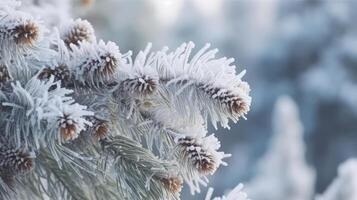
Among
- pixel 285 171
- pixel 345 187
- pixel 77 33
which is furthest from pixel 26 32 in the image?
pixel 285 171

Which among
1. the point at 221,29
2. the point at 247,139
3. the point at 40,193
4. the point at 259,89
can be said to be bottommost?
the point at 40,193

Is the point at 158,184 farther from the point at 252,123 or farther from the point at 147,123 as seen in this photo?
the point at 252,123

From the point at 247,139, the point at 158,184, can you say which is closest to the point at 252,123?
the point at 247,139

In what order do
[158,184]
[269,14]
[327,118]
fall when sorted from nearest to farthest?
[158,184]
[327,118]
[269,14]

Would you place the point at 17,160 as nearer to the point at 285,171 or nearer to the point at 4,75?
the point at 4,75

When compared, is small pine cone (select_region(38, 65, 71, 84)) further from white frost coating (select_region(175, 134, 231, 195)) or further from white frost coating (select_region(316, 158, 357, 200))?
white frost coating (select_region(316, 158, 357, 200))

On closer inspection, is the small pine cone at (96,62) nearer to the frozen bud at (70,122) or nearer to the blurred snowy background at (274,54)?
the frozen bud at (70,122)
